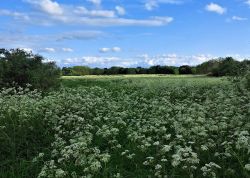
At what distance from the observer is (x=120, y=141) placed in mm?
10195

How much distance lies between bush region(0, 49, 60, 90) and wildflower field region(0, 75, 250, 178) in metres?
5.86

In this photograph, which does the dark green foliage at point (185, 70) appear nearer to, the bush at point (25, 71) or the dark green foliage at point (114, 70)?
the dark green foliage at point (114, 70)

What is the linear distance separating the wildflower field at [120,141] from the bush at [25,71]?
5855mm

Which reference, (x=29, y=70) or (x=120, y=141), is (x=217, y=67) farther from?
(x=120, y=141)

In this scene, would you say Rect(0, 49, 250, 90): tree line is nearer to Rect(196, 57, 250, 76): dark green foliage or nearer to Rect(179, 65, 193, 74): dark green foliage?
Rect(196, 57, 250, 76): dark green foliage

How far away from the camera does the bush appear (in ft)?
66.1

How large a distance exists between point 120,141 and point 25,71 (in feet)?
36.3

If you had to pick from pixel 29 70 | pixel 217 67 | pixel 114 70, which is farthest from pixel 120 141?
pixel 114 70

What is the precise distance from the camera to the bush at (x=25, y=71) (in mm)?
20141

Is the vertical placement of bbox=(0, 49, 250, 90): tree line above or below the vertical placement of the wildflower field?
above

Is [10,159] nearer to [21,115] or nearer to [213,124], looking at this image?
[21,115]

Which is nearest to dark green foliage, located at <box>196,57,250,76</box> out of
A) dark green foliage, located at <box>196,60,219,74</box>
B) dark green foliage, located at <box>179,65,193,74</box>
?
dark green foliage, located at <box>196,60,219,74</box>

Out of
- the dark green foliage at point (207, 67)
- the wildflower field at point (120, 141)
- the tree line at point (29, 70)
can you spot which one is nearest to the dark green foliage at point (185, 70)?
the dark green foliage at point (207, 67)

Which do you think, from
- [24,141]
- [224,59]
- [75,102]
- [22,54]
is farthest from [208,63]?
[24,141]
